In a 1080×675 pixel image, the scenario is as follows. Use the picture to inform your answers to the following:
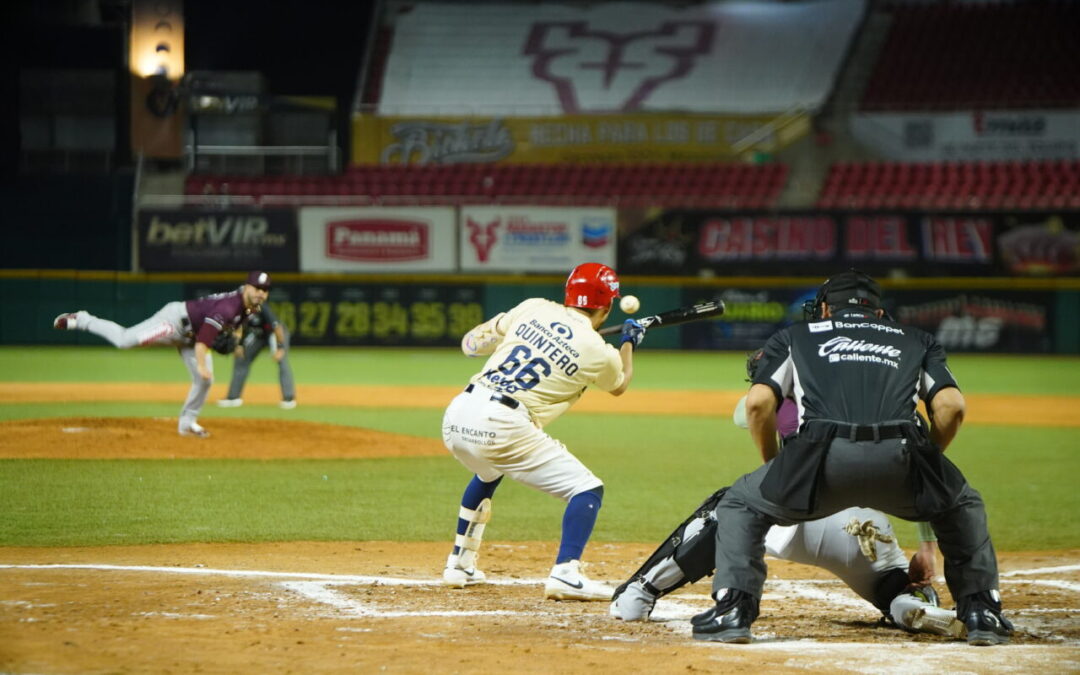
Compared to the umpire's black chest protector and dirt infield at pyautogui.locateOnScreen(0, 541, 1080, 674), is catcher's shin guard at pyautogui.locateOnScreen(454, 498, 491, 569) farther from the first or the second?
the umpire's black chest protector

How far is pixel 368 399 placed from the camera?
60.2 ft

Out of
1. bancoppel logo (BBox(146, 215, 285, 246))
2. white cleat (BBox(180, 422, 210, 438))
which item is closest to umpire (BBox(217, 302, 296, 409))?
white cleat (BBox(180, 422, 210, 438))

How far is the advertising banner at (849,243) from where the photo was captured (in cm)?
2664

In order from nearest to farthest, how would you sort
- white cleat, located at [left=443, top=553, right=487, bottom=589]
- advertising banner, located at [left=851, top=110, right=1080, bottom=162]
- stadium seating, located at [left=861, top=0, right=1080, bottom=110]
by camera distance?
white cleat, located at [left=443, top=553, right=487, bottom=589] < advertising banner, located at [left=851, top=110, right=1080, bottom=162] < stadium seating, located at [left=861, top=0, right=1080, bottom=110]

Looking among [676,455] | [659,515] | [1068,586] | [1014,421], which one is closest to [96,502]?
[659,515]

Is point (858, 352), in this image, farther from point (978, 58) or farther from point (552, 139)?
point (978, 58)

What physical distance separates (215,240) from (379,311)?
154 inches

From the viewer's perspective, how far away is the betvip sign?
1101 inches

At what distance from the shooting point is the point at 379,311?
2839 centimetres

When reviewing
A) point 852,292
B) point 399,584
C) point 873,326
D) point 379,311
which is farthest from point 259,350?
point 873,326

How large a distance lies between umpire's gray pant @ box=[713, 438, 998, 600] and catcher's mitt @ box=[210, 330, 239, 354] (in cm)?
794

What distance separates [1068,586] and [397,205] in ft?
74.4

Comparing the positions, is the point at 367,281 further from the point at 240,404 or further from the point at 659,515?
the point at 659,515

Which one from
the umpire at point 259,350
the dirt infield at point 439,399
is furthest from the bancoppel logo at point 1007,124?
the umpire at point 259,350
